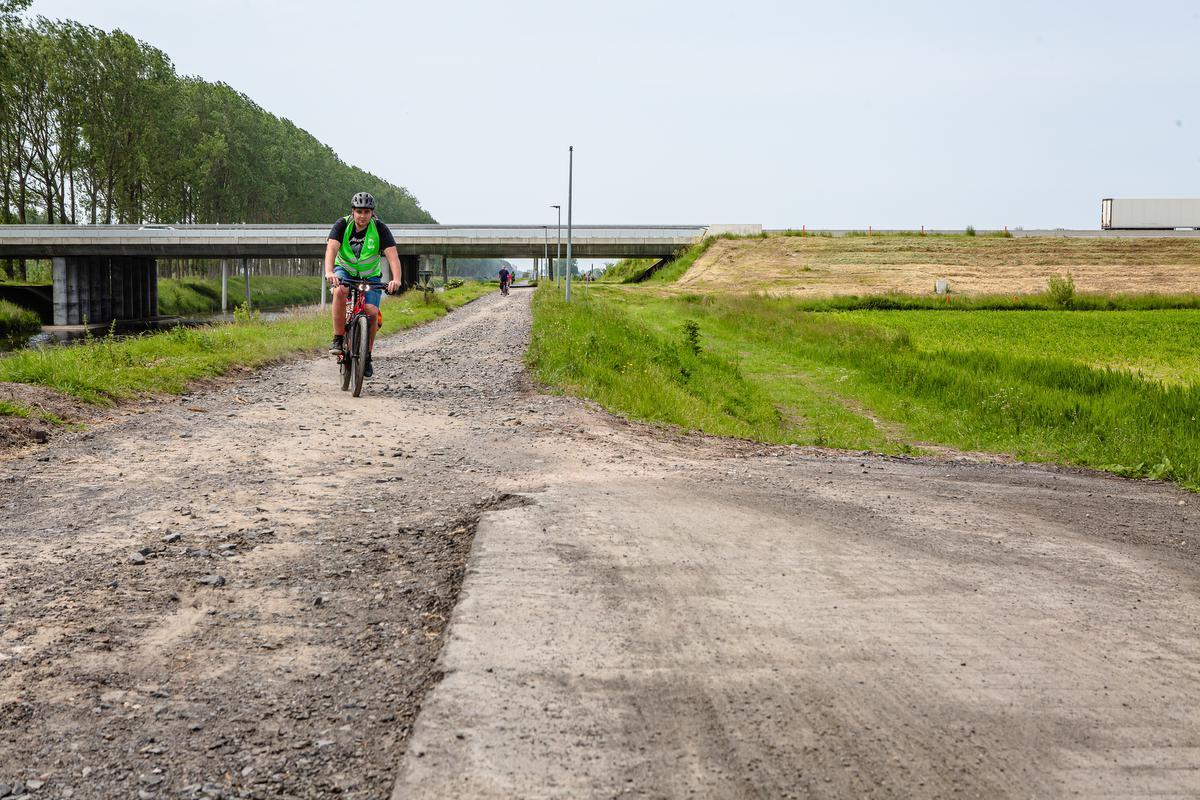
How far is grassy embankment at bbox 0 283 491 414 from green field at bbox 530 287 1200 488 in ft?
15.1

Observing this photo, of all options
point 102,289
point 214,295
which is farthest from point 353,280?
point 214,295

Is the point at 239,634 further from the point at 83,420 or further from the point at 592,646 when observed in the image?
the point at 83,420

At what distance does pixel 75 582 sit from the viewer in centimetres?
421

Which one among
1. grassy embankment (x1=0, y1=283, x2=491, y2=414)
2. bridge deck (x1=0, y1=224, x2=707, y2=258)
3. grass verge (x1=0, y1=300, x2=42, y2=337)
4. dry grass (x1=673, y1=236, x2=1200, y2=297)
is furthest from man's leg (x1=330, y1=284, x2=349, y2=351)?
bridge deck (x1=0, y1=224, x2=707, y2=258)

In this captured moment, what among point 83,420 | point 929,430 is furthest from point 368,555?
point 929,430

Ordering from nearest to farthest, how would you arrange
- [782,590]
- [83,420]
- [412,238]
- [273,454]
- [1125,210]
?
[782,590]
[273,454]
[83,420]
[412,238]
[1125,210]

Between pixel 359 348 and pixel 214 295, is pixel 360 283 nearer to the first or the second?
pixel 359 348

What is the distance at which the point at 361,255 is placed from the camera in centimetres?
1130

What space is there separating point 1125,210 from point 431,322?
6713 cm

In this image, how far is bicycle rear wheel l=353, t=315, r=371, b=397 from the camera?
1105 centimetres

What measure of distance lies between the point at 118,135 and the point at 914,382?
63983 millimetres

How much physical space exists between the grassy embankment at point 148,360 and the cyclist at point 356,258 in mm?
2277

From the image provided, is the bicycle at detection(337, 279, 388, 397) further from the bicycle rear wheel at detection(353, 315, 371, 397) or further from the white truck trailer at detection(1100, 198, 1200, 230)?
the white truck trailer at detection(1100, 198, 1200, 230)

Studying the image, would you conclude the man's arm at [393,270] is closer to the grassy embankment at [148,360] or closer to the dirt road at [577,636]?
the grassy embankment at [148,360]
